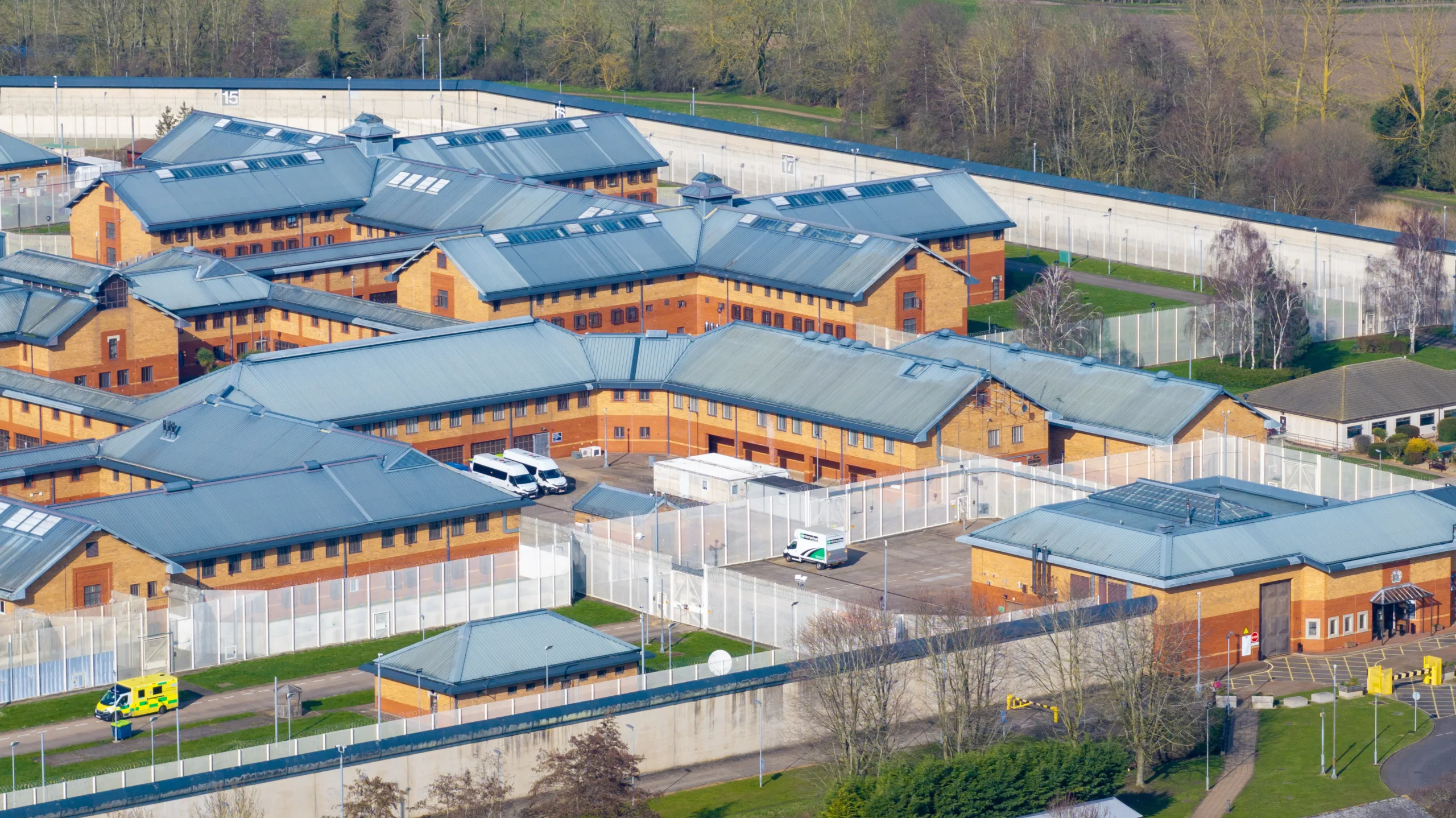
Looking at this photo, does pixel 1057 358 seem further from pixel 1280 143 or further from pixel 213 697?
pixel 1280 143

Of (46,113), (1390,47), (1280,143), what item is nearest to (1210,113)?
(1280,143)

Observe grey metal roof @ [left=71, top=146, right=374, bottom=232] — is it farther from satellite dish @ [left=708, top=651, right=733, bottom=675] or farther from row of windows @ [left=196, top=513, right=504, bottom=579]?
satellite dish @ [left=708, top=651, right=733, bottom=675]

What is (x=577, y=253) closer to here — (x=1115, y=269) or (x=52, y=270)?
(x=52, y=270)

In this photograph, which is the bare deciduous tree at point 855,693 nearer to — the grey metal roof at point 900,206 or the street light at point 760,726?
the street light at point 760,726

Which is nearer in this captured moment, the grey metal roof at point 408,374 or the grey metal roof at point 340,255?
the grey metal roof at point 408,374

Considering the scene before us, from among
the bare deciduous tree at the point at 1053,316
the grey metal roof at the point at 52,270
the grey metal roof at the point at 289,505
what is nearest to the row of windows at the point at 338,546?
the grey metal roof at the point at 289,505

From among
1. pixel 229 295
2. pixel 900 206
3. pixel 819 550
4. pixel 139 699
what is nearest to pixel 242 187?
pixel 229 295

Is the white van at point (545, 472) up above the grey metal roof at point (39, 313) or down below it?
below
